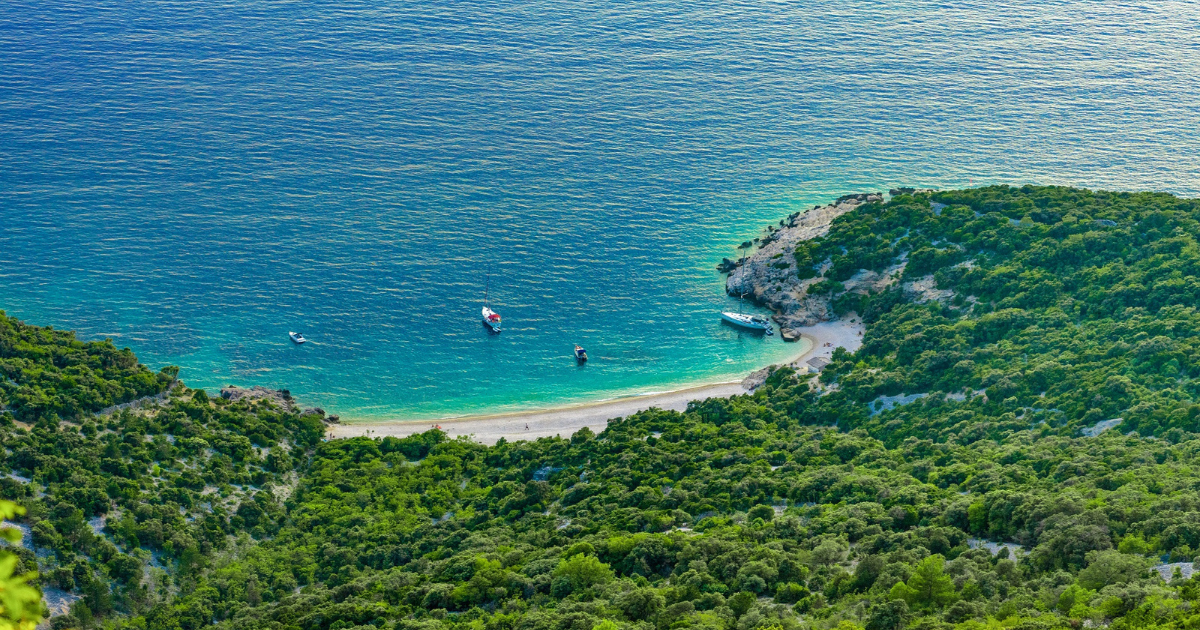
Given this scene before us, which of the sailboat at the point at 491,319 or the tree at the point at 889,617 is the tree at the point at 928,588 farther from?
the sailboat at the point at 491,319

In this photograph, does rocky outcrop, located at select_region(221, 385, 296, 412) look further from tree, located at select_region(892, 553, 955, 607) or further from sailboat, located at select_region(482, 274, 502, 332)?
tree, located at select_region(892, 553, 955, 607)

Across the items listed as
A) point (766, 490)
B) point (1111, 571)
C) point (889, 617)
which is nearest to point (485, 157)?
point (766, 490)

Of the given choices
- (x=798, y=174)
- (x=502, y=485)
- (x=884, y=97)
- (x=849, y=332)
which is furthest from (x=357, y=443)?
(x=884, y=97)

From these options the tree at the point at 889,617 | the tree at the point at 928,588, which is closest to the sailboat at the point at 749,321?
the tree at the point at 928,588

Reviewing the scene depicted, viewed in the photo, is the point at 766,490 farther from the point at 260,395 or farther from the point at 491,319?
the point at 260,395

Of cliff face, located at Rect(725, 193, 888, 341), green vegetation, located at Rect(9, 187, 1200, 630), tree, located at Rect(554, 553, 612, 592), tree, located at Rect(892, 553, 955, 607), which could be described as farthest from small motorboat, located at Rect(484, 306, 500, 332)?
tree, located at Rect(892, 553, 955, 607)
